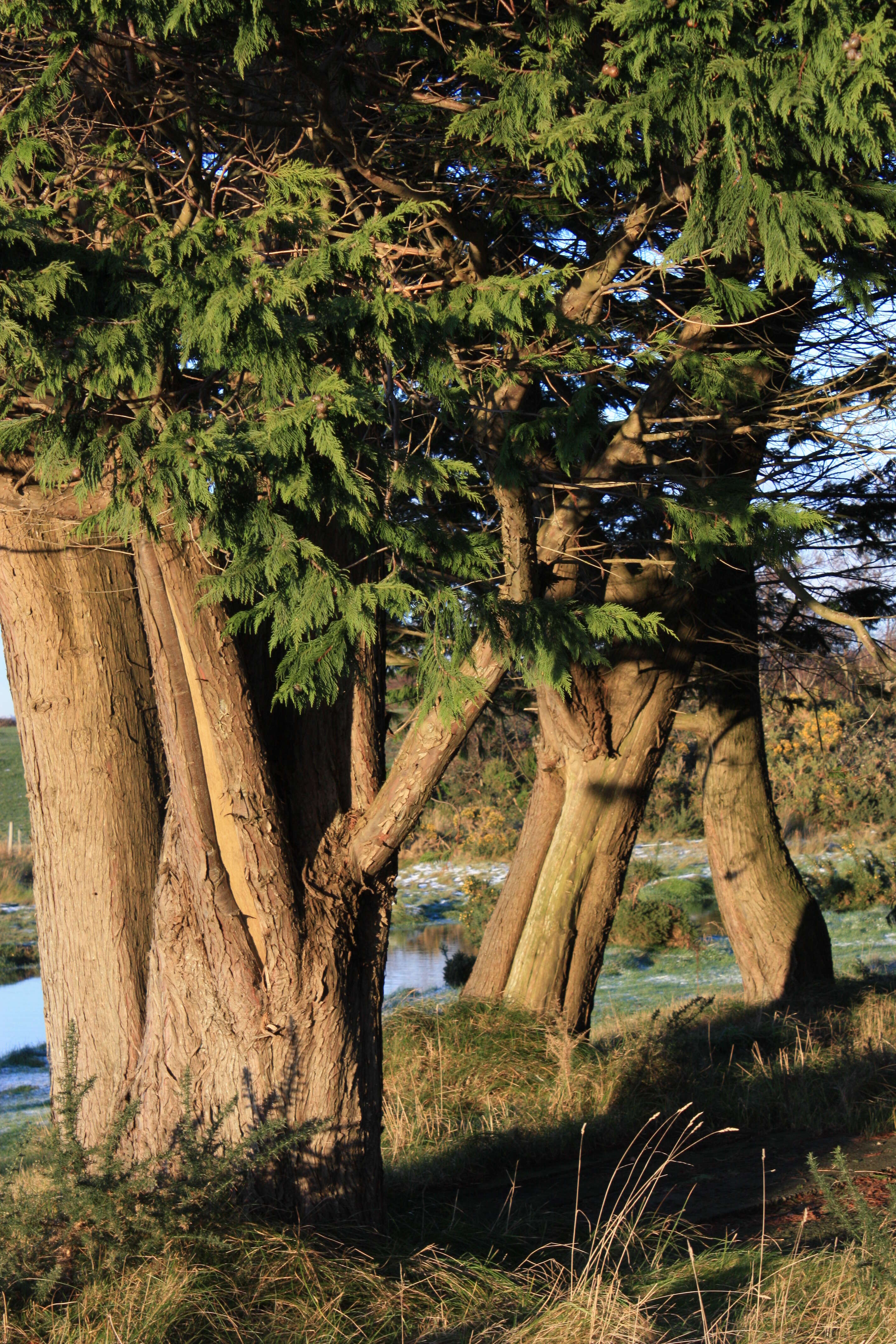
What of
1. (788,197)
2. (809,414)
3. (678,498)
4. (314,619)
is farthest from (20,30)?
(809,414)

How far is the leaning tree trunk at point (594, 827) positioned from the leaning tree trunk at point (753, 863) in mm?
2080

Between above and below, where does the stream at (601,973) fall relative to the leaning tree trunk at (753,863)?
below

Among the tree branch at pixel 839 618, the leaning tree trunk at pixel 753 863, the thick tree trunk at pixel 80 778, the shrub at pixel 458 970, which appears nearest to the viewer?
the tree branch at pixel 839 618

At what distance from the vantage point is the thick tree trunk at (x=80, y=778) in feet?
16.7

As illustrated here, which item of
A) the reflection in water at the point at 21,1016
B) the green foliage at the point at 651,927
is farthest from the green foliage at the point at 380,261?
the green foliage at the point at 651,927

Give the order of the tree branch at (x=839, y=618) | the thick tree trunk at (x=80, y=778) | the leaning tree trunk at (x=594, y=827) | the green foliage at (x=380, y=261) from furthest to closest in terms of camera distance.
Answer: the leaning tree trunk at (x=594, y=827) < the thick tree trunk at (x=80, y=778) < the tree branch at (x=839, y=618) < the green foliage at (x=380, y=261)

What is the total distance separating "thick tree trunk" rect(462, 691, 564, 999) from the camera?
7809mm

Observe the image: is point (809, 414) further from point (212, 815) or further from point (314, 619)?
point (212, 815)

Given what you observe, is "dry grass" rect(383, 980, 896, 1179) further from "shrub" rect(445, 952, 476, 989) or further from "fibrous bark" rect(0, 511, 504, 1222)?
"shrub" rect(445, 952, 476, 989)

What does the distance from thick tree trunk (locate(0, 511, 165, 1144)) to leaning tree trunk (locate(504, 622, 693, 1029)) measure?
3.11 m

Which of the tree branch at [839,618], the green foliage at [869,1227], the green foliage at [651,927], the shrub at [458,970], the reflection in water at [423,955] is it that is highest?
the tree branch at [839,618]

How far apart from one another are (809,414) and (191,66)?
9.38 ft

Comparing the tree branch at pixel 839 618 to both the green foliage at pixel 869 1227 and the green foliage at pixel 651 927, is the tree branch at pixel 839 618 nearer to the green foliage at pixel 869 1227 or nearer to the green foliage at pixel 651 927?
the green foliage at pixel 869 1227

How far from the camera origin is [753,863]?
9633 millimetres
